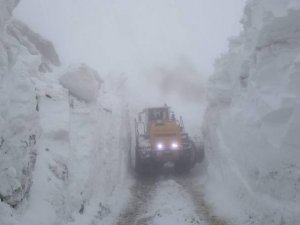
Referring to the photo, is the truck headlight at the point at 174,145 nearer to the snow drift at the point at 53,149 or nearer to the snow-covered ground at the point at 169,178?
the snow-covered ground at the point at 169,178

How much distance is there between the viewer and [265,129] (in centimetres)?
1376

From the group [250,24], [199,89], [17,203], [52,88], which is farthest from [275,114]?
[199,89]

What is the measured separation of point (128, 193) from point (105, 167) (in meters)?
1.70

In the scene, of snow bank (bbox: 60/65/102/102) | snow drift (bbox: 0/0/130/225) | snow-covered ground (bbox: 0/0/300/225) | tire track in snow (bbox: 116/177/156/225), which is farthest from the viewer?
snow bank (bbox: 60/65/102/102)

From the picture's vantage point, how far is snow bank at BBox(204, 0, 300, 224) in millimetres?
12219

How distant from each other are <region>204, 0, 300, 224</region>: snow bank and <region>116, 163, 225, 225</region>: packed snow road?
87 cm

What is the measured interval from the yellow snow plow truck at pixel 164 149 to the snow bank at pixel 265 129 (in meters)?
4.34

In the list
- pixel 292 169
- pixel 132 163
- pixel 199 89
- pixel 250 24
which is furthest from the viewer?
pixel 199 89

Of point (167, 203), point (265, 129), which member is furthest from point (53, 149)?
point (265, 129)

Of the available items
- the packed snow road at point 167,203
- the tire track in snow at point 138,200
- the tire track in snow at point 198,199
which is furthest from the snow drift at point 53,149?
the tire track in snow at point 198,199

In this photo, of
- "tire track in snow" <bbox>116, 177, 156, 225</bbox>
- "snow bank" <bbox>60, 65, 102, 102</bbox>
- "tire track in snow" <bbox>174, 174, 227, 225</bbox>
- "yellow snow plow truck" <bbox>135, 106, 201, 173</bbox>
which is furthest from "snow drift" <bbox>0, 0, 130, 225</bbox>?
"tire track in snow" <bbox>174, 174, 227, 225</bbox>

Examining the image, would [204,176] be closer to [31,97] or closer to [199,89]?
Result: [31,97]

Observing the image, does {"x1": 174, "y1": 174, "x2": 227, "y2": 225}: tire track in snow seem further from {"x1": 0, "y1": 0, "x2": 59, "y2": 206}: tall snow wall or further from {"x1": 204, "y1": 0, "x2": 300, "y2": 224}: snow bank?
{"x1": 0, "y1": 0, "x2": 59, "y2": 206}: tall snow wall

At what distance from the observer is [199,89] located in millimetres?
52938
